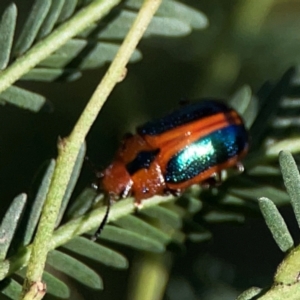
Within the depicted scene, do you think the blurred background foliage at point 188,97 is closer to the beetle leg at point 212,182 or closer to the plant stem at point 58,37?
the beetle leg at point 212,182

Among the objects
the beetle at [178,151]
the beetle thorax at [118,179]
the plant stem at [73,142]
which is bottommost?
the beetle thorax at [118,179]

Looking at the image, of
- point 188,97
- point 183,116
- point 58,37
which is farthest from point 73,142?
point 188,97

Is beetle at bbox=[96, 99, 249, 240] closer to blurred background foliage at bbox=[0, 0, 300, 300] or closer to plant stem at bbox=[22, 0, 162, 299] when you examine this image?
blurred background foliage at bbox=[0, 0, 300, 300]

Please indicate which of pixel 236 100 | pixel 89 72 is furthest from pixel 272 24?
pixel 236 100

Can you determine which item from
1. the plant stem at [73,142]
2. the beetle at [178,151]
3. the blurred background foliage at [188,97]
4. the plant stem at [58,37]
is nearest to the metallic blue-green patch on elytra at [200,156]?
the beetle at [178,151]

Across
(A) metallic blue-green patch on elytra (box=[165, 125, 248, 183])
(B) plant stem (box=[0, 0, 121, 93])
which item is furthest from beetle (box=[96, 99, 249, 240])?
(B) plant stem (box=[0, 0, 121, 93])

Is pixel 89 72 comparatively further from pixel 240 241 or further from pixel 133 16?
pixel 133 16
